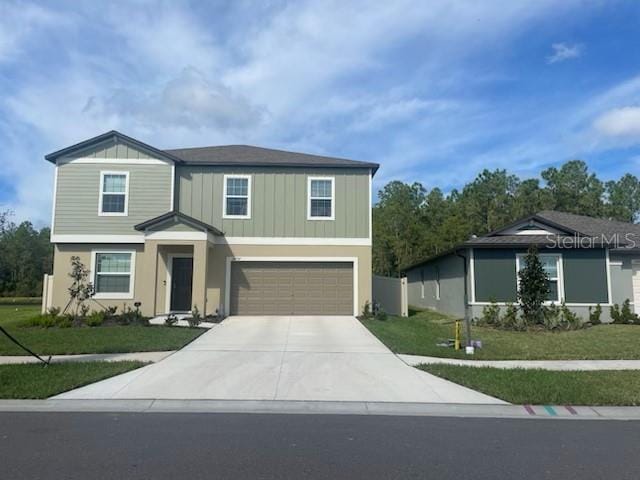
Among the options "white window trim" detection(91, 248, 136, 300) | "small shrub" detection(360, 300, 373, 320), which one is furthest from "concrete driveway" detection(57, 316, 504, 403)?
"white window trim" detection(91, 248, 136, 300)

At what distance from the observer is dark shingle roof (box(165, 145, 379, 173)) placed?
19.0m

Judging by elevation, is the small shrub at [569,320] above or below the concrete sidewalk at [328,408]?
above

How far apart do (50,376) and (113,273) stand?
9792 millimetres

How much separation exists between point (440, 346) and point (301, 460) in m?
8.55

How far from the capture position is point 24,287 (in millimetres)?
52781

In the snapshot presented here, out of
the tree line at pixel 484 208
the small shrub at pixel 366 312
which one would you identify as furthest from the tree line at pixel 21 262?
the small shrub at pixel 366 312

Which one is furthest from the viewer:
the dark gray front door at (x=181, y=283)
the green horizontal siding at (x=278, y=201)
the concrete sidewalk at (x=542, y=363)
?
the green horizontal siding at (x=278, y=201)

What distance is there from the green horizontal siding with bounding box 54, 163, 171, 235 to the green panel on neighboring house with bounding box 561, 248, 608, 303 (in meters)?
14.8

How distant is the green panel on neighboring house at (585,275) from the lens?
60.2 ft

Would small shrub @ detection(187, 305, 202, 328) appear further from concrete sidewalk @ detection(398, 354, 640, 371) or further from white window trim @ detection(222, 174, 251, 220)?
concrete sidewalk @ detection(398, 354, 640, 371)

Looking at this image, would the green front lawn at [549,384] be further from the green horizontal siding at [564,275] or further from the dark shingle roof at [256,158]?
the dark shingle roof at [256,158]

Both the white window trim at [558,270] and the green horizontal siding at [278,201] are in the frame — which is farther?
the green horizontal siding at [278,201]

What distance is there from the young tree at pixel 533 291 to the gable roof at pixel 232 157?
6530mm

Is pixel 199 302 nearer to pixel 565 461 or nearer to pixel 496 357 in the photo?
pixel 496 357
